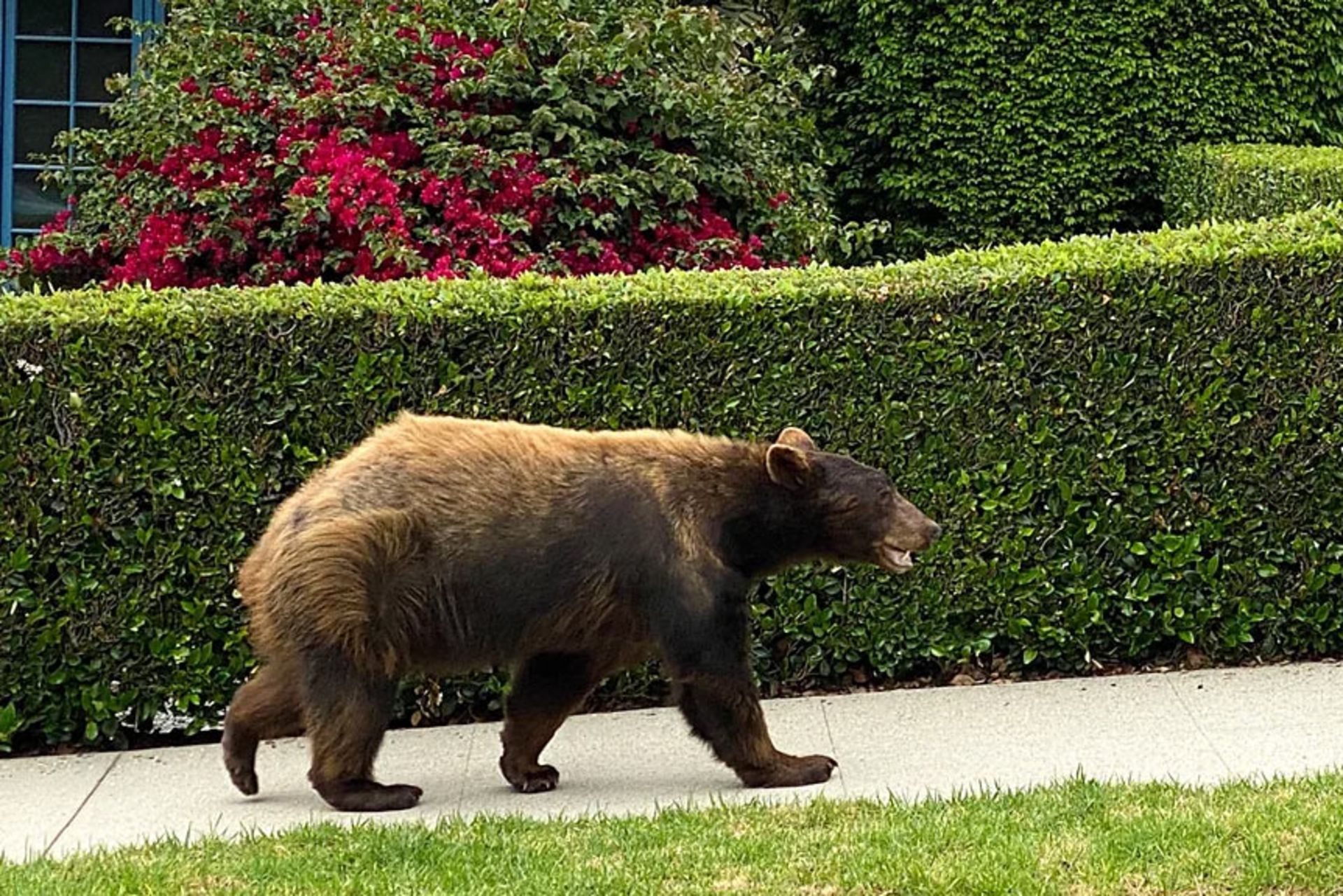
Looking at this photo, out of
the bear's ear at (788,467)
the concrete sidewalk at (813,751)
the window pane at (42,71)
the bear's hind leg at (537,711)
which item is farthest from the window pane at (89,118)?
the bear's ear at (788,467)

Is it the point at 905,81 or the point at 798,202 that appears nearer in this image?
the point at 798,202

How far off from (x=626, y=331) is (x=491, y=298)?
20.7 inches

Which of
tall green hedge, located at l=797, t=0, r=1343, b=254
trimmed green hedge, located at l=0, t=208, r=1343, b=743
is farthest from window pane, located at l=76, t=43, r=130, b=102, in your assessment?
trimmed green hedge, located at l=0, t=208, r=1343, b=743

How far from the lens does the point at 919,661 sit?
8.30 metres

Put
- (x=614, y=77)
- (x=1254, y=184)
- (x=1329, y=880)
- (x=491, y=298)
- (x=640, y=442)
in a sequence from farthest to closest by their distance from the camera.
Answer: (x=1254, y=184) → (x=614, y=77) → (x=491, y=298) → (x=640, y=442) → (x=1329, y=880)

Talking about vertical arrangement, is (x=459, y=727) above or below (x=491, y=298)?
below

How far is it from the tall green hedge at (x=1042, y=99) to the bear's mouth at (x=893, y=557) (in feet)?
28.0

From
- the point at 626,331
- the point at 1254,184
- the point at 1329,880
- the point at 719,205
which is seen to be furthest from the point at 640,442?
the point at 1254,184

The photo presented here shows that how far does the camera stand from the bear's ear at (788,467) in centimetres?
665

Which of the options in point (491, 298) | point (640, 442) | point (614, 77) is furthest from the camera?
point (614, 77)

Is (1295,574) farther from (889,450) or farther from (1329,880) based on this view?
(1329,880)

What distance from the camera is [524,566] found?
648 centimetres

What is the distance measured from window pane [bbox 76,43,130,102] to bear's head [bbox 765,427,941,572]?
10179 millimetres

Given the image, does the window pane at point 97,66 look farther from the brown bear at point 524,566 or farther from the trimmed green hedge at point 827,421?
the brown bear at point 524,566
